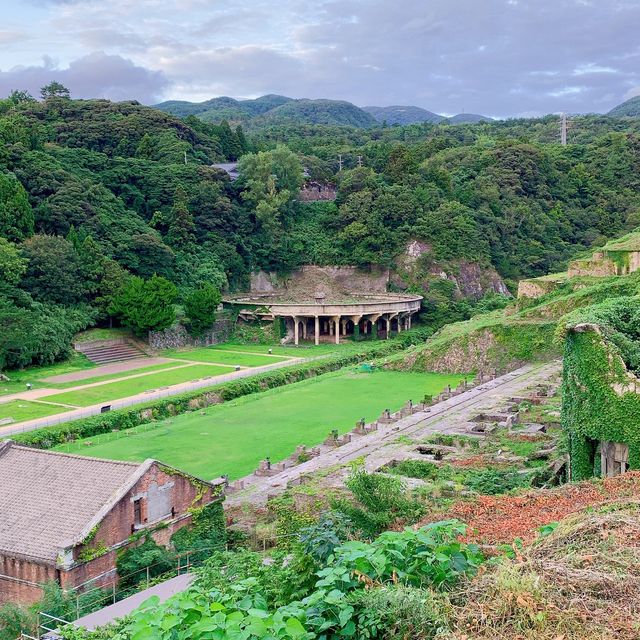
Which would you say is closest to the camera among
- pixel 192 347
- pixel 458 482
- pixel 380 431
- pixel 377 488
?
pixel 377 488

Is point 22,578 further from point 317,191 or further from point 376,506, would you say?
point 317,191

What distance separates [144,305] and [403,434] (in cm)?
2780

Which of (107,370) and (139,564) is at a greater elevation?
(139,564)

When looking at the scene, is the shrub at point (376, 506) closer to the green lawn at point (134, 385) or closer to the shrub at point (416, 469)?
the shrub at point (416, 469)

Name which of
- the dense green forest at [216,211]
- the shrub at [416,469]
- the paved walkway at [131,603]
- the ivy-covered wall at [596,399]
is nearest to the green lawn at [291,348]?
the dense green forest at [216,211]

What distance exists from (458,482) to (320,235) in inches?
2150

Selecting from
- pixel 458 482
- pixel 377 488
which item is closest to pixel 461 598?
pixel 377 488

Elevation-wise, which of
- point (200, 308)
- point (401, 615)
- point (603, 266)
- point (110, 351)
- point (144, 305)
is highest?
point (603, 266)

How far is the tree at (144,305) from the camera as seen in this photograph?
53.5 metres

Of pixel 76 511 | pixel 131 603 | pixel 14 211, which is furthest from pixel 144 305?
pixel 131 603

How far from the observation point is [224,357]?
54.7 metres

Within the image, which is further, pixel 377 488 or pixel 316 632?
pixel 377 488

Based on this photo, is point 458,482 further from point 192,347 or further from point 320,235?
point 320,235

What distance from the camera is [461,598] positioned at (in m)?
7.81
